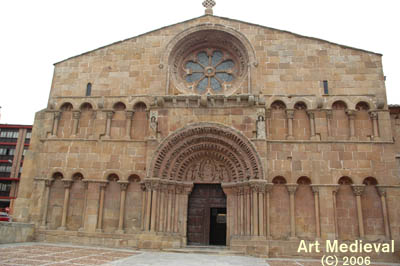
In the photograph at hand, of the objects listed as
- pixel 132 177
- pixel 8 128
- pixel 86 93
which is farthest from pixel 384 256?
pixel 8 128

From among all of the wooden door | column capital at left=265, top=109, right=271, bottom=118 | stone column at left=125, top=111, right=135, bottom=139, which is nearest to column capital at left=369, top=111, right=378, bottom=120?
column capital at left=265, top=109, right=271, bottom=118

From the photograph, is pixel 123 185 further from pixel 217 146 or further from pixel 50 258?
pixel 50 258

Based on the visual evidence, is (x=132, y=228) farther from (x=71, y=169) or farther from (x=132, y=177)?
(x=71, y=169)

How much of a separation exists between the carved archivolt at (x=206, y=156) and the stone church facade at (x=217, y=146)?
47 mm

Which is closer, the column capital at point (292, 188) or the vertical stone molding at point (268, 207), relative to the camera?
the vertical stone molding at point (268, 207)

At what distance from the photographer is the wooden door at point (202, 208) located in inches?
557

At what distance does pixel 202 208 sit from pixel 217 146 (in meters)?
2.89

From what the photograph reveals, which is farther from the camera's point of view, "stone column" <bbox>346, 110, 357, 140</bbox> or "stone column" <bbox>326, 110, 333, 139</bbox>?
"stone column" <bbox>326, 110, 333, 139</bbox>

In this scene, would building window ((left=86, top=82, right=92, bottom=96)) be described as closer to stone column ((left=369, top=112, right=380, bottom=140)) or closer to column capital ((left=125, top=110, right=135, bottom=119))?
column capital ((left=125, top=110, right=135, bottom=119))

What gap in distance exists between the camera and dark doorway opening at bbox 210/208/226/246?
1427 cm

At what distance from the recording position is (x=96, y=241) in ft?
45.6

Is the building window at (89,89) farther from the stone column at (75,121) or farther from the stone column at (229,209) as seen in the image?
the stone column at (229,209)

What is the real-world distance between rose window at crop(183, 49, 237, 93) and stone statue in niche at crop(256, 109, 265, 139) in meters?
2.76

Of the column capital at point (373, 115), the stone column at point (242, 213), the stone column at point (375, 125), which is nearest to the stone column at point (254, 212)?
the stone column at point (242, 213)
